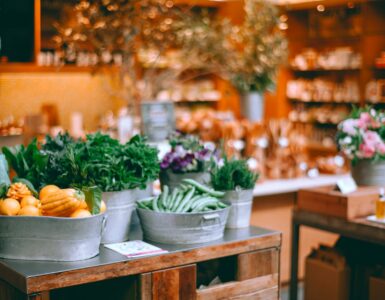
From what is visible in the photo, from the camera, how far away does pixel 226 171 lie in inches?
120

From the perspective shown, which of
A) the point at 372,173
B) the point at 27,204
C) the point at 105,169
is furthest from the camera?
the point at 372,173

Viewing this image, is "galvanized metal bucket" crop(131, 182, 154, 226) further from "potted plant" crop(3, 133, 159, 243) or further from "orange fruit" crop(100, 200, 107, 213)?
"orange fruit" crop(100, 200, 107, 213)

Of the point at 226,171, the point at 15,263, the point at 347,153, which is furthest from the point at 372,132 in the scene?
the point at 15,263

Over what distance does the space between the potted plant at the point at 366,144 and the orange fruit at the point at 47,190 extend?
7.25 feet

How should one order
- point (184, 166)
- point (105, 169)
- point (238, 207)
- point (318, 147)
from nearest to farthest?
point (105, 169)
point (238, 207)
point (184, 166)
point (318, 147)

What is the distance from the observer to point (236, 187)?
304 cm

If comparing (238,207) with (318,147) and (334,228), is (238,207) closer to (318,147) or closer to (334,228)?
(334,228)

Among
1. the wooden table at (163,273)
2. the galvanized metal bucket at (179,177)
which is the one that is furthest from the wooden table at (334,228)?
the galvanized metal bucket at (179,177)

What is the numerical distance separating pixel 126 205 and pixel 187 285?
0.43 metres

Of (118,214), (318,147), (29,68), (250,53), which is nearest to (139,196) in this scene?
(118,214)

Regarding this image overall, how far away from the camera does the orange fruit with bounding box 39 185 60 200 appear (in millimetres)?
2592

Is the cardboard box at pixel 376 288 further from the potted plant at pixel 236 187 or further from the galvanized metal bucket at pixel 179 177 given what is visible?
the galvanized metal bucket at pixel 179 177

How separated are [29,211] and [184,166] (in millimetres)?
896

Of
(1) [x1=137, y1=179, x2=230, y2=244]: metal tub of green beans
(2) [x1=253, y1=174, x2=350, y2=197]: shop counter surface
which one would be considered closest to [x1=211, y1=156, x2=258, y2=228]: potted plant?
(1) [x1=137, y1=179, x2=230, y2=244]: metal tub of green beans
